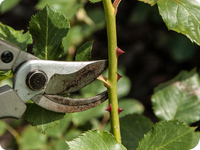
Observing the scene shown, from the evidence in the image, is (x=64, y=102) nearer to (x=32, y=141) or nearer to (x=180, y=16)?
(x=180, y=16)

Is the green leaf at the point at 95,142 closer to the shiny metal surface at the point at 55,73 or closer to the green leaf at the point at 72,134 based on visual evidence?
the shiny metal surface at the point at 55,73

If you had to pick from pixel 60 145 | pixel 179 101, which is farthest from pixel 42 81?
pixel 60 145

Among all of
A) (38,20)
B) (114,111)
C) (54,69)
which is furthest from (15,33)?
(114,111)

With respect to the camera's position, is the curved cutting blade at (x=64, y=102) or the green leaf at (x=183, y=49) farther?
the green leaf at (x=183, y=49)

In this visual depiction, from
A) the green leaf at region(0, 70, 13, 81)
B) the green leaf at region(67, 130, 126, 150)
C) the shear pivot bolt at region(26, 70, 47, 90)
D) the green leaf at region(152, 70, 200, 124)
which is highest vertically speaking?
the shear pivot bolt at region(26, 70, 47, 90)

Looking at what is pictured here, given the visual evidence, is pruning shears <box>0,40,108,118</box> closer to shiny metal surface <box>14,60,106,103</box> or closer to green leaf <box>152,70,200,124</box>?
shiny metal surface <box>14,60,106,103</box>

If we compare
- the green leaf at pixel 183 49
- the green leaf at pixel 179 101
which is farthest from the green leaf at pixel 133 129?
the green leaf at pixel 183 49

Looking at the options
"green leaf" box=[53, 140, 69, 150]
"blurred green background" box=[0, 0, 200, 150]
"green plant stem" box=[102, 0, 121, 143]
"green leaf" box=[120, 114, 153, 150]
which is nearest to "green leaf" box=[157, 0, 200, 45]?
"green plant stem" box=[102, 0, 121, 143]
